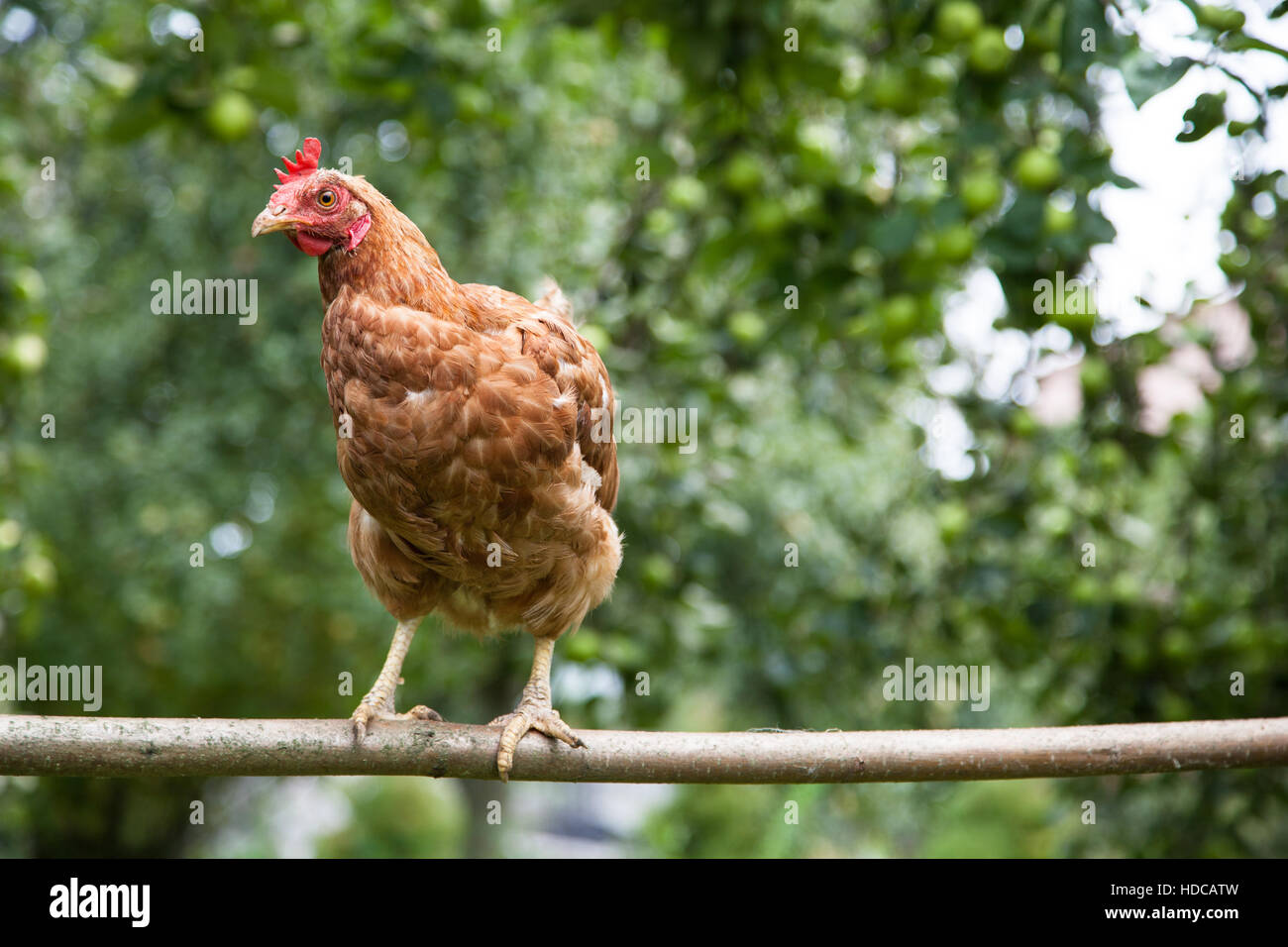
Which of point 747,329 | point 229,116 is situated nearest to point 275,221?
point 229,116

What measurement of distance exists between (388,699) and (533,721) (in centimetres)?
31

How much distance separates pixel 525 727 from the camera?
228 centimetres

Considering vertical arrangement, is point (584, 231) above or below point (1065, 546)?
above

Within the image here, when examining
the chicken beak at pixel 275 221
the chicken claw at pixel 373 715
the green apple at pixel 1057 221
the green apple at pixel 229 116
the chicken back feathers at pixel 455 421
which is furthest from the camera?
the green apple at pixel 229 116

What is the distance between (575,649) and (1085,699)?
1.74 m

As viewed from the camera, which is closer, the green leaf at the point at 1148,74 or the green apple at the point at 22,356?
the green leaf at the point at 1148,74

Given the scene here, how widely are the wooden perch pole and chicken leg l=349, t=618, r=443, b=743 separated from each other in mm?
36

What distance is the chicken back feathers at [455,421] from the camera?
1.92m

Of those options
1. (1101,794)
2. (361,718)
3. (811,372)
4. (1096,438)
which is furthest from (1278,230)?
(361,718)

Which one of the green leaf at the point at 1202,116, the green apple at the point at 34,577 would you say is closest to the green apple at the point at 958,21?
the green leaf at the point at 1202,116

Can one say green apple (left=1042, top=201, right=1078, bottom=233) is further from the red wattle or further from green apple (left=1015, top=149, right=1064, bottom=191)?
the red wattle

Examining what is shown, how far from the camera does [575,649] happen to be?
3.36 meters

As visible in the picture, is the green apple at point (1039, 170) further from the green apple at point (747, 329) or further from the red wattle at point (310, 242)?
the red wattle at point (310, 242)
